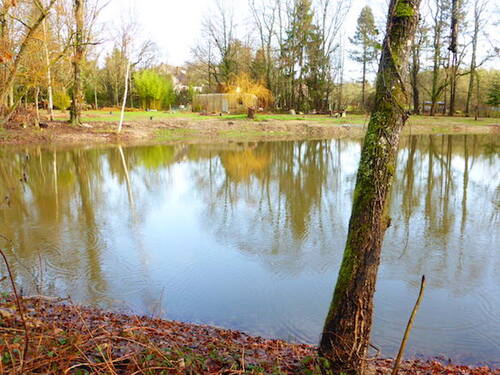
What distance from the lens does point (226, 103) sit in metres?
39.8

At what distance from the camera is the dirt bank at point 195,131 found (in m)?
22.8

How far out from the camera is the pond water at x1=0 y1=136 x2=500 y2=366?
505cm

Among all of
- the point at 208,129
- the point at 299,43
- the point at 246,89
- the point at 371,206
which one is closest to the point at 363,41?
the point at 299,43

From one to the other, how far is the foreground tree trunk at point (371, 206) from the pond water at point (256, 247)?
1.28m

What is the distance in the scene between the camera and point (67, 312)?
475 centimetres

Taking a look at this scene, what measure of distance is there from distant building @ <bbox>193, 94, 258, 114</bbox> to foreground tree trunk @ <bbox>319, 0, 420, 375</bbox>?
35574 mm

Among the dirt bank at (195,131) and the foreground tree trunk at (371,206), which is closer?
the foreground tree trunk at (371,206)

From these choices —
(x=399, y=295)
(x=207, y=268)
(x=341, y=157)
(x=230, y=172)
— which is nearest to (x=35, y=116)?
(x=230, y=172)

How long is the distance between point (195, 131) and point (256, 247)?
22.2 meters

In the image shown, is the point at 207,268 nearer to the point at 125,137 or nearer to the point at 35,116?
the point at 125,137

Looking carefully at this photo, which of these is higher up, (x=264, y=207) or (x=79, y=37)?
(x=79, y=37)

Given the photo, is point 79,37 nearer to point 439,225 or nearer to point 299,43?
point 439,225

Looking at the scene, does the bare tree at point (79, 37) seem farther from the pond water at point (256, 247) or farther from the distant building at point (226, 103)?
the distant building at point (226, 103)

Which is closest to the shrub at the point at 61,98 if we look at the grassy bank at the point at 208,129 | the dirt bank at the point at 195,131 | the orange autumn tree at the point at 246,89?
the grassy bank at the point at 208,129
